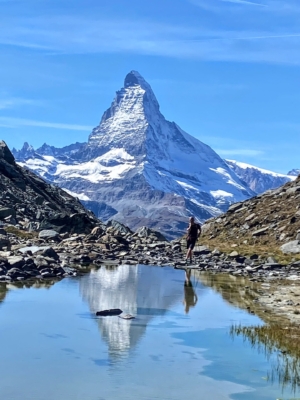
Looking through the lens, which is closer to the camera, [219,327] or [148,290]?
[219,327]

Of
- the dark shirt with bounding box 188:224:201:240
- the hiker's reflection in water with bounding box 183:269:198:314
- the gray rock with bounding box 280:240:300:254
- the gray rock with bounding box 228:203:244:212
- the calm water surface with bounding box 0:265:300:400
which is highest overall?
the gray rock with bounding box 228:203:244:212

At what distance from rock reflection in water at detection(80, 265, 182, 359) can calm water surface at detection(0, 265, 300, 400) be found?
44 mm

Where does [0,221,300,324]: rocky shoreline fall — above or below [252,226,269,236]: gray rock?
below

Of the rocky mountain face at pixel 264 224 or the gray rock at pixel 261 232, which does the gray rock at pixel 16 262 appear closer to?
the rocky mountain face at pixel 264 224

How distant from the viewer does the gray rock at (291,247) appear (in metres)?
47.3

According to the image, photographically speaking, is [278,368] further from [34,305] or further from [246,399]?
[34,305]

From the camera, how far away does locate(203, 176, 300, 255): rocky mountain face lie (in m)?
51.9

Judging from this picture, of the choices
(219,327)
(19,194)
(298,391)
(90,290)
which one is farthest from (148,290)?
(19,194)

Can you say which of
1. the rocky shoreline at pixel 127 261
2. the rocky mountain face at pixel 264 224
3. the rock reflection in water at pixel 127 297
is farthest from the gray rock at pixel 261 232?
the rock reflection in water at pixel 127 297

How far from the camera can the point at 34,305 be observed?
865 inches

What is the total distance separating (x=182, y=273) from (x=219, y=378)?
23.9 metres

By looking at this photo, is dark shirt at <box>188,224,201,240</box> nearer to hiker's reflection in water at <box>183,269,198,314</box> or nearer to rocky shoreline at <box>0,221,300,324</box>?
rocky shoreline at <box>0,221,300,324</box>

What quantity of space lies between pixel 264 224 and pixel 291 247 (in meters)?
9.63

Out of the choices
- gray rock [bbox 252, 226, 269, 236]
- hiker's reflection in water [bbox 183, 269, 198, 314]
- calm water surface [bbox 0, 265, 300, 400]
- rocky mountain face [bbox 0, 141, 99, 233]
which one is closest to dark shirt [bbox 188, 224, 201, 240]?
hiker's reflection in water [bbox 183, 269, 198, 314]
